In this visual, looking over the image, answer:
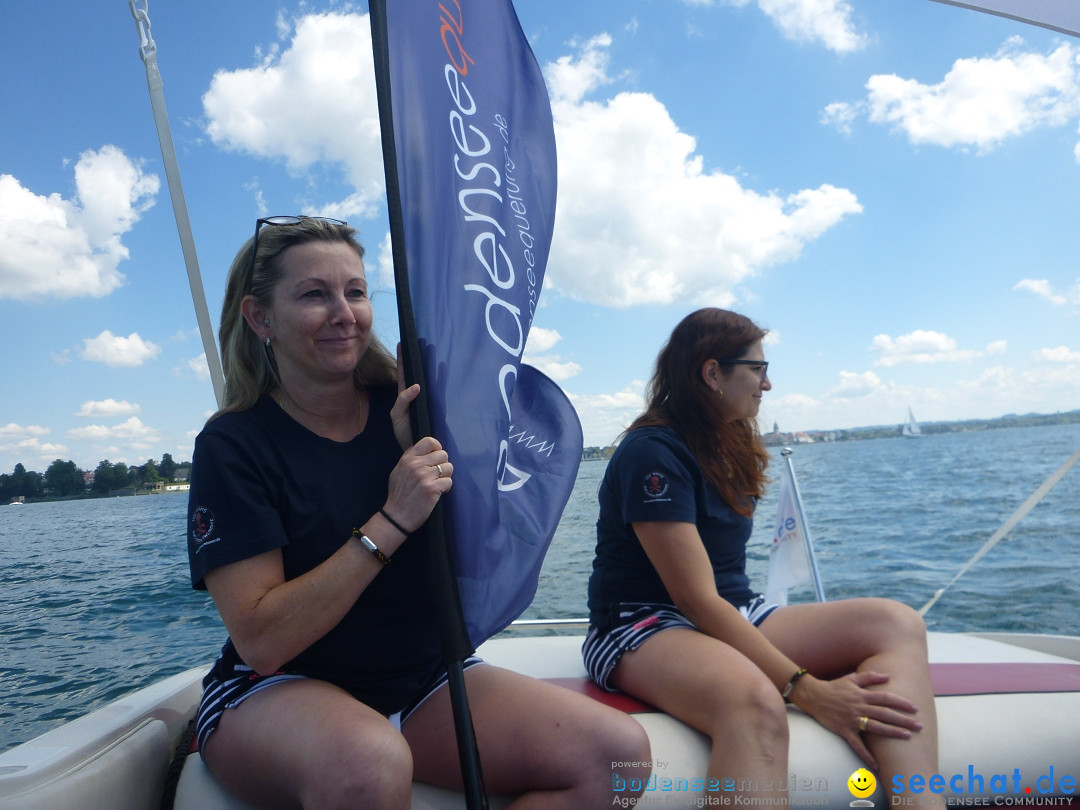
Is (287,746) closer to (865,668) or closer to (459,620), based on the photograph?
(459,620)

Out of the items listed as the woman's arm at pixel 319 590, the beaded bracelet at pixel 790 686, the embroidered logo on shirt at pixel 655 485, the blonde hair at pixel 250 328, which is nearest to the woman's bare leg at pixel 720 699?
the beaded bracelet at pixel 790 686

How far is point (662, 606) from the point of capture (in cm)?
162

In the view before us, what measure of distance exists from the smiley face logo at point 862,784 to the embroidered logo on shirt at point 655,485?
654mm

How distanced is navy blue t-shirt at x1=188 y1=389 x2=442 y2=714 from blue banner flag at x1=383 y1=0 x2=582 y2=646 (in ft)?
0.62

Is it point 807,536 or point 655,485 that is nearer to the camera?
point 655,485

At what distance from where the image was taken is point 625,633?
1581mm

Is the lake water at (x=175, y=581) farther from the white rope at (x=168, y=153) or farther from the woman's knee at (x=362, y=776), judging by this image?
the woman's knee at (x=362, y=776)

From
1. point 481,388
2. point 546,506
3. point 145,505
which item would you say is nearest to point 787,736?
point 546,506

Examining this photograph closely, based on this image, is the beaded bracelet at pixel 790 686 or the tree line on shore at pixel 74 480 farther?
the tree line on shore at pixel 74 480

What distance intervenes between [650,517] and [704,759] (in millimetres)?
496

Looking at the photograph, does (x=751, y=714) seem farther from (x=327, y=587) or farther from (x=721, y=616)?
(x=327, y=587)

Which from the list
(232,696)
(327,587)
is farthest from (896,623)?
(232,696)

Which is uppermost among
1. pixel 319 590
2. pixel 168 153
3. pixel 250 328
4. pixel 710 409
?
pixel 168 153

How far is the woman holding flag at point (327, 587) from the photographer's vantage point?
1.06 metres
